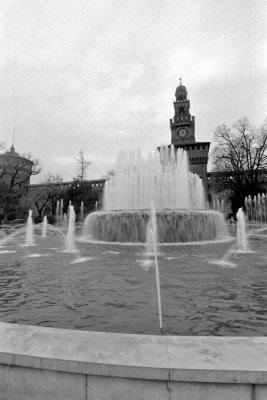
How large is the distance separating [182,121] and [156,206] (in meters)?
54.0

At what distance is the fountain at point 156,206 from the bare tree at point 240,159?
15790 mm

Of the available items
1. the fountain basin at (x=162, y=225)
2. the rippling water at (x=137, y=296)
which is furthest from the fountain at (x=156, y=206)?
the rippling water at (x=137, y=296)

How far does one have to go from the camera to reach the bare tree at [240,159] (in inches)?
1396

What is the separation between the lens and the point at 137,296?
3.98 meters

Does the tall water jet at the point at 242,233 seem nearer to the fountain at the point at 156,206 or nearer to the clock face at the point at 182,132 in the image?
the fountain at the point at 156,206

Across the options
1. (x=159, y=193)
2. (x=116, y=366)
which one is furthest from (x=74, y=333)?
(x=159, y=193)

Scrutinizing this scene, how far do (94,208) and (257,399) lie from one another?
40.8 meters

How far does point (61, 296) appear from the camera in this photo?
4.02 metres

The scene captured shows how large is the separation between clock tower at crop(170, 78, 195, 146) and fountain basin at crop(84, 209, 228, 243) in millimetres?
56178

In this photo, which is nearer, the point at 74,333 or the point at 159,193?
the point at 74,333

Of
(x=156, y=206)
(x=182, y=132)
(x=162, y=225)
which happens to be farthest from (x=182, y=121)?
(x=162, y=225)

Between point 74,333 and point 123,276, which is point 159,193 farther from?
point 74,333

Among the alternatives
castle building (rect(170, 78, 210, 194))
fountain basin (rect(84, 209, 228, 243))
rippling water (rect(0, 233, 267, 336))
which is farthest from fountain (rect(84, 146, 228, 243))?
castle building (rect(170, 78, 210, 194))

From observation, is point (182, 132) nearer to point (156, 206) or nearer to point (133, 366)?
point (156, 206)
